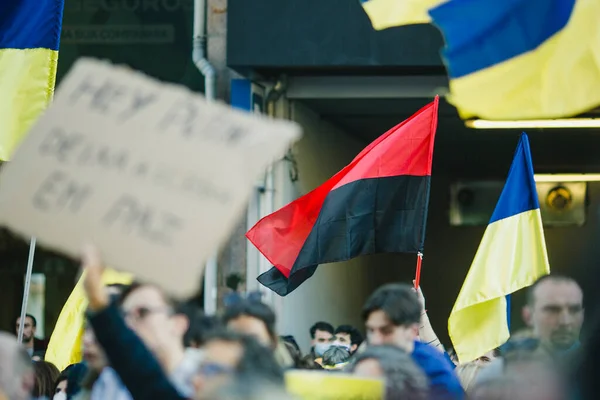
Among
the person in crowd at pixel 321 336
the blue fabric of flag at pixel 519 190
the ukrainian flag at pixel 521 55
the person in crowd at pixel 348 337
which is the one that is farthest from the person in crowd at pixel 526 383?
the person in crowd at pixel 321 336

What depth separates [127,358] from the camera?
446 cm

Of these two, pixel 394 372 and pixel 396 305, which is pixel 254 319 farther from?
pixel 394 372

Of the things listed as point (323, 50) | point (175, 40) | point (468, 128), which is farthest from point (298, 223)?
point (468, 128)

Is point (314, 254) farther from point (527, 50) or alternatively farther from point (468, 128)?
point (468, 128)

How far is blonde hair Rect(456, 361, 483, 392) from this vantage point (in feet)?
26.1

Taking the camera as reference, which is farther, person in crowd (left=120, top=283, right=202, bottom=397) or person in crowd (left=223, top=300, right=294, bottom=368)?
person in crowd (left=223, top=300, right=294, bottom=368)

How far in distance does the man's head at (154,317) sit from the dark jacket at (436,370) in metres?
0.97

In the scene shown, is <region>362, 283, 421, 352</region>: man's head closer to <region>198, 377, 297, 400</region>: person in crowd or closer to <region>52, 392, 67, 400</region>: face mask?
<region>198, 377, 297, 400</region>: person in crowd

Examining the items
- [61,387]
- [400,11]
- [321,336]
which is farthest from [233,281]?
[400,11]

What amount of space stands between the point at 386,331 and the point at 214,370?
1.49 metres

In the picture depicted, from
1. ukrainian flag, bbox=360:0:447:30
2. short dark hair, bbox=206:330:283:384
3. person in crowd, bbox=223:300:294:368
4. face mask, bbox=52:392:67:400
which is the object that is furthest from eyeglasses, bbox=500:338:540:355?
face mask, bbox=52:392:67:400

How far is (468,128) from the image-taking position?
16.8m

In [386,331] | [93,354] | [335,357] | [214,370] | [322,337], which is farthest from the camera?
[322,337]

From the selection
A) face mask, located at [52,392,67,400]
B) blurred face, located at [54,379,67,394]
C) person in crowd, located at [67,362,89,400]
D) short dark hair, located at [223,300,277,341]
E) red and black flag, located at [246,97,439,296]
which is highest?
red and black flag, located at [246,97,439,296]
